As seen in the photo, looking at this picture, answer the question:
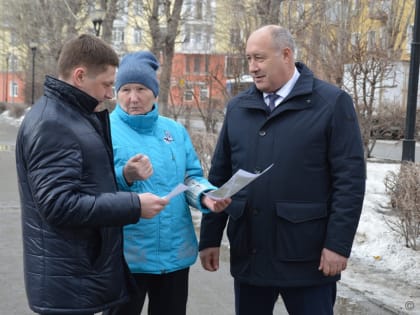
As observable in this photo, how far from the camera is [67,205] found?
217cm

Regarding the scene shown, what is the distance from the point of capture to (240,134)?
117 inches

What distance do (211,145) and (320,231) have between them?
6.48m

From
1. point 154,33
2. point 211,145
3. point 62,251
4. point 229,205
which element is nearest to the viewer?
point 62,251

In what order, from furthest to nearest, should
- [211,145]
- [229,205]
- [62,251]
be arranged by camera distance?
[211,145]
[229,205]
[62,251]

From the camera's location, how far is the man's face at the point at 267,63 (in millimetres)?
2887

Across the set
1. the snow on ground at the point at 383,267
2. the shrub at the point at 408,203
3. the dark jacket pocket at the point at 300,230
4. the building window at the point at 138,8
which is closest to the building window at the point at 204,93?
A: the building window at the point at 138,8

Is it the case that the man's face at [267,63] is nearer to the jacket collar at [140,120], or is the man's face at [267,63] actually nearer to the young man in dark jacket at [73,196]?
the jacket collar at [140,120]

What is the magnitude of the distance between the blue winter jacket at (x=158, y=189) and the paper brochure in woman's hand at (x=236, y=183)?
36cm

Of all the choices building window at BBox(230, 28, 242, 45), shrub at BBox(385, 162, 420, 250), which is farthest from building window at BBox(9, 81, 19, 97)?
shrub at BBox(385, 162, 420, 250)

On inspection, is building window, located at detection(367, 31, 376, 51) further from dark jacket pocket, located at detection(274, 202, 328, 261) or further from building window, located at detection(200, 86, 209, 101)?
dark jacket pocket, located at detection(274, 202, 328, 261)

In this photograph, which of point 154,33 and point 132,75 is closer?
point 132,75

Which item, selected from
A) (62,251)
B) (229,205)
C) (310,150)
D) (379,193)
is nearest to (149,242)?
(229,205)

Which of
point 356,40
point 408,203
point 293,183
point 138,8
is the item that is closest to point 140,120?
point 293,183

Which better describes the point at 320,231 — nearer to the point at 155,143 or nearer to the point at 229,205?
the point at 229,205
